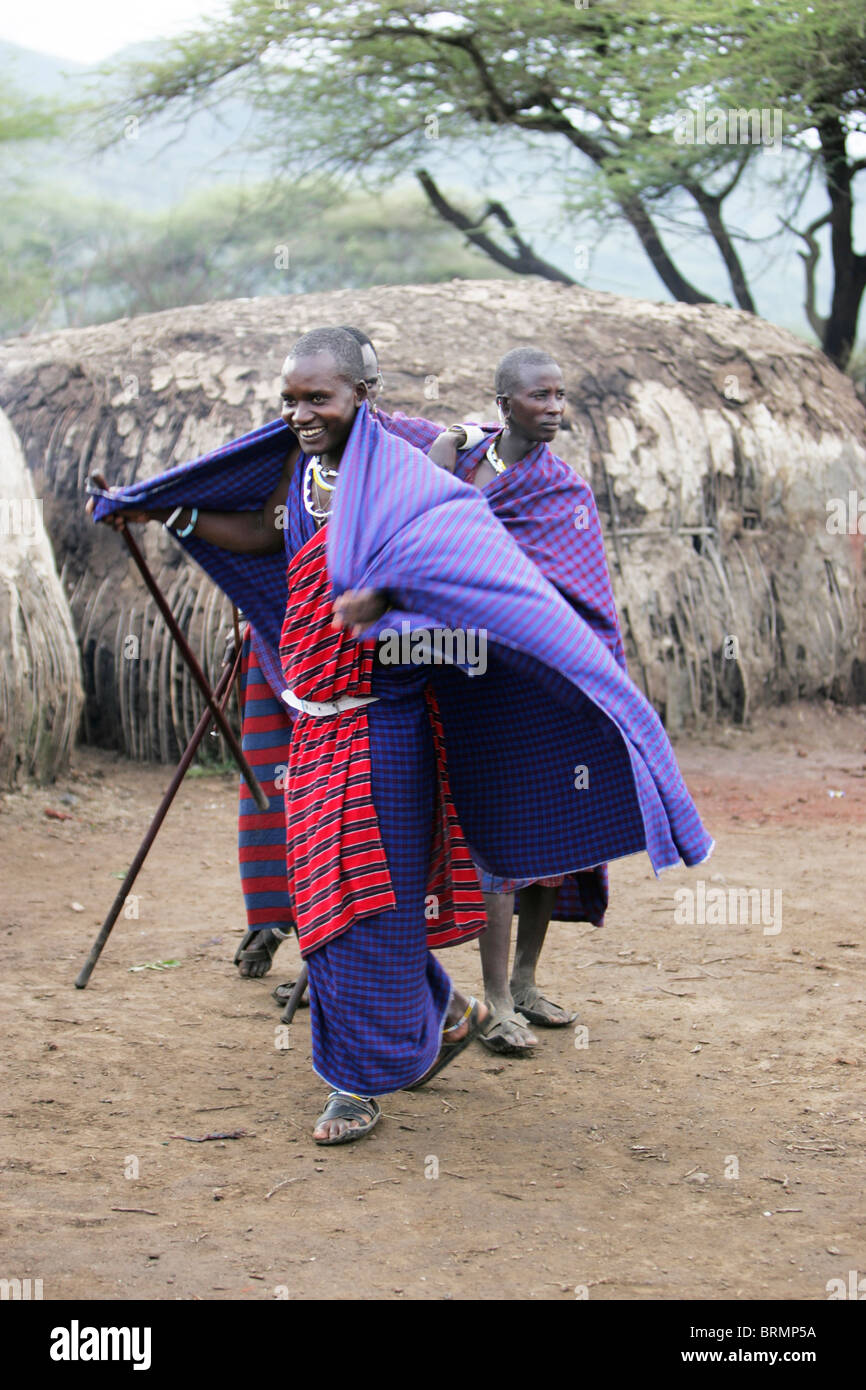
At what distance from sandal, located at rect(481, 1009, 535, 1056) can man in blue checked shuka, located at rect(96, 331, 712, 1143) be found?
325mm

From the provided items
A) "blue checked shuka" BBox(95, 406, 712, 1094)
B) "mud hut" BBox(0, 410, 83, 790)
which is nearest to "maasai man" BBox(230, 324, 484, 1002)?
"blue checked shuka" BBox(95, 406, 712, 1094)

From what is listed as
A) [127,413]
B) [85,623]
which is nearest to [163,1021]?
[85,623]

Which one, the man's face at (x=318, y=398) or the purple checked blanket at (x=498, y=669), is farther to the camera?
the man's face at (x=318, y=398)

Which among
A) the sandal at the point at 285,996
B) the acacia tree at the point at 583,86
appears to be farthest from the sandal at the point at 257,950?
the acacia tree at the point at 583,86

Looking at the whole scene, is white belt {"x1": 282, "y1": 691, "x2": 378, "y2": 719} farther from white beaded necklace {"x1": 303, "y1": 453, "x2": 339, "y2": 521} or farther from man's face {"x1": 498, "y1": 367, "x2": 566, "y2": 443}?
man's face {"x1": 498, "y1": 367, "x2": 566, "y2": 443}

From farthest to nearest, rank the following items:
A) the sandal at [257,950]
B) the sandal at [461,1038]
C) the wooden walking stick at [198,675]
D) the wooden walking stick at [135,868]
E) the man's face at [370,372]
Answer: the sandal at [257,950], the wooden walking stick at [135,868], the wooden walking stick at [198,675], the sandal at [461,1038], the man's face at [370,372]

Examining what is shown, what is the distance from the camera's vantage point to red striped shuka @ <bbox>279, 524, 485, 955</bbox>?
328cm

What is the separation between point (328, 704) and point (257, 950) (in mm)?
1500

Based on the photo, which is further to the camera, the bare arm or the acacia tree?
the acacia tree

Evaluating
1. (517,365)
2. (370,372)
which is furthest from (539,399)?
(370,372)

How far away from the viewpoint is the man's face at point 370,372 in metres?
3.39

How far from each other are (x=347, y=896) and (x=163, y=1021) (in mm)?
1159

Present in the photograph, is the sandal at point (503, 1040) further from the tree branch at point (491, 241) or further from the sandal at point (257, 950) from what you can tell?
the tree branch at point (491, 241)

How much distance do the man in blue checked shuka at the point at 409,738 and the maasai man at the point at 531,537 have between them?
0.36m
